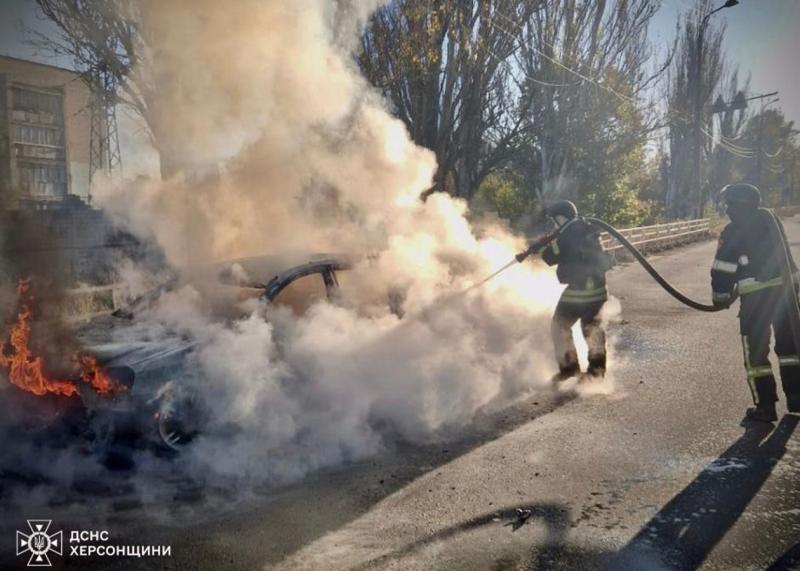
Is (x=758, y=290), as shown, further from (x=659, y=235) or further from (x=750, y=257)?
(x=659, y=235)

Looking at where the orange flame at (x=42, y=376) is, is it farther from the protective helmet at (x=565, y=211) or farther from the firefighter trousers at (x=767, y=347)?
the firefighter trousers at (x=767, y=347)

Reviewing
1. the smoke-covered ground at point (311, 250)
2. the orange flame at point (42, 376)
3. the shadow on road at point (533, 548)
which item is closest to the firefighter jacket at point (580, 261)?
the smoke-covered ground at point (311, 250)

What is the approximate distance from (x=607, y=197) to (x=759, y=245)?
18557mm

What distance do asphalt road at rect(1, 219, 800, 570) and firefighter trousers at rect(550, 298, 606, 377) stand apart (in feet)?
2.69

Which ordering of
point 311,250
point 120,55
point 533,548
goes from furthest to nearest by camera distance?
point 120,55, point 311,250, point 533,548

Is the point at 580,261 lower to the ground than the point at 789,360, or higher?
higher

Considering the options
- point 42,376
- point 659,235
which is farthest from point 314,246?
point 659,235

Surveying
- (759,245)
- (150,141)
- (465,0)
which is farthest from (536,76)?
(759,245)

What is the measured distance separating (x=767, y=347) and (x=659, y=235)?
19.8m

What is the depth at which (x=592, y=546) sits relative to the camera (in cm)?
305

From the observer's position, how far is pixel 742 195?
513cm

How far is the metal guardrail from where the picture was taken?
18.9 m

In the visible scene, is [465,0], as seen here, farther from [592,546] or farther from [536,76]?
[592,546]

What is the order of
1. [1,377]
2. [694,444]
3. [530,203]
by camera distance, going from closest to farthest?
[1,377] → [694,444] → [530,203]
